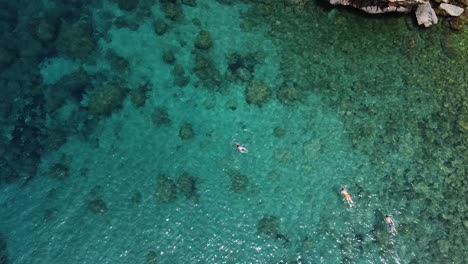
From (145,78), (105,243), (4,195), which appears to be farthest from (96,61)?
(105,243)

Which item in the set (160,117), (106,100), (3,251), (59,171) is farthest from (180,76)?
(3,251)

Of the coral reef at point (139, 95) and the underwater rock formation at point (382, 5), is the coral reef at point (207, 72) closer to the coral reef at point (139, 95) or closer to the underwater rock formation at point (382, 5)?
the coral reef at point (139, 95)

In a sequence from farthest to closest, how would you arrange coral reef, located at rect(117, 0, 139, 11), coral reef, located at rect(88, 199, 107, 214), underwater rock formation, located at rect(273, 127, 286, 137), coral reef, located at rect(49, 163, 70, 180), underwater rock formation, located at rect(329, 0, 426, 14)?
coral reef, located at rect(117, 0, 139, 11) < underwater rock formation, located at rect(329, 0, 426, 14) < underwater rock formation, located at rect(273, 127, 286, 137) < coral reef, located at rect(49, 163, 70, 180) < coral reef, located at rect(88, 199, 107, 214)

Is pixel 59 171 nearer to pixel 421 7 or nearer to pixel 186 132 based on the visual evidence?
pixel 186 132

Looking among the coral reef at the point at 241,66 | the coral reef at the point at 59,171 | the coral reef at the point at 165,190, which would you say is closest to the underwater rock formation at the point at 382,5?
the coral reef at the point at 241,66

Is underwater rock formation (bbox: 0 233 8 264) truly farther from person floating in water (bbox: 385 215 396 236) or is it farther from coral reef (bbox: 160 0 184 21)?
person floating in water (bbox: 385 215 396 236)

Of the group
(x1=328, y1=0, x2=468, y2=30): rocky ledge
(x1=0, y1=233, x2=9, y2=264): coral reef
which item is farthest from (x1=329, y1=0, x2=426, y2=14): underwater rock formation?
(x1=0, y1=233, x2=9, y2=264): coral reef

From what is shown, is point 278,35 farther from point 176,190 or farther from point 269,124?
point 176,190
